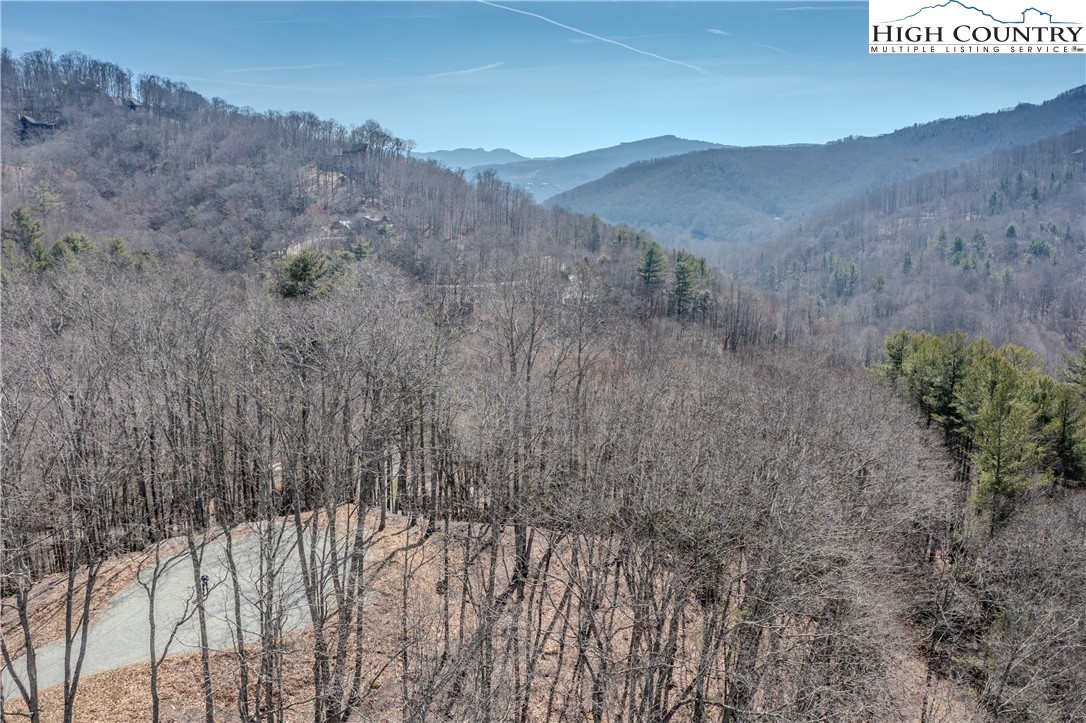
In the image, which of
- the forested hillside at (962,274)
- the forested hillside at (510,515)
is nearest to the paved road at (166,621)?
the forested hillside at (510,515)

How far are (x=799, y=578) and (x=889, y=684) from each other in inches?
237

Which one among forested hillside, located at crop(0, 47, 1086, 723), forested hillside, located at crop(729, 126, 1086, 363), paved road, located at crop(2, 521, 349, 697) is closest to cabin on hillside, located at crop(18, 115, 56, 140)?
forested hillside, located at crop(0, 47, 1086, 723)

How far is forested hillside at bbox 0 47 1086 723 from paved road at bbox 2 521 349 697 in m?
0.24

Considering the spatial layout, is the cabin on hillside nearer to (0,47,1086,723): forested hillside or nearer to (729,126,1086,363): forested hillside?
(0,47,1086,723): forested hillside

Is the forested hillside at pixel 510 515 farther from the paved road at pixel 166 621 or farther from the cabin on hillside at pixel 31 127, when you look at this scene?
the cabin on hillside at pixel 31 127

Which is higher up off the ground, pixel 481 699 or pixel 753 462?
pixel 753 462

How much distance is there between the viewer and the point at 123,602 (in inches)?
738

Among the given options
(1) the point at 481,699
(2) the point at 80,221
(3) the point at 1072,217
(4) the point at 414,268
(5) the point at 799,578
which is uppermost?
(3) the point at 1072,217

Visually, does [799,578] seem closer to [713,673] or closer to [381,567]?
[713,673]

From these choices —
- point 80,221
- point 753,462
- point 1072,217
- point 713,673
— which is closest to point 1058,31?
point 753,462

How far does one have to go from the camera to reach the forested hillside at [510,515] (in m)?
14.5

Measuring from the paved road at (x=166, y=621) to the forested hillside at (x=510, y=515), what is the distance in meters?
0.24

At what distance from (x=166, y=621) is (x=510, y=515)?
11.2 meters

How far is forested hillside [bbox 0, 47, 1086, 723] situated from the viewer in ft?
47.6
